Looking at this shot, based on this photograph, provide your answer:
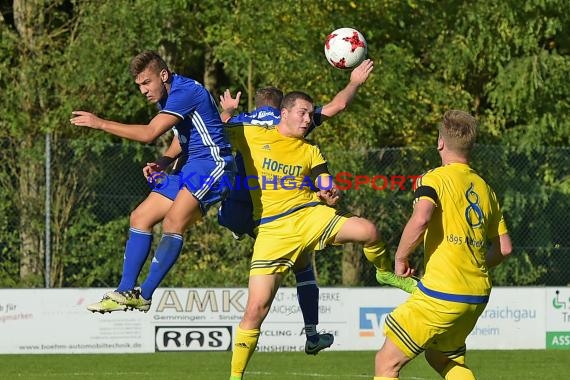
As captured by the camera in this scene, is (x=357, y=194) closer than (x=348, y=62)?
No

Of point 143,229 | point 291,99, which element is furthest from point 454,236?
point 143,229

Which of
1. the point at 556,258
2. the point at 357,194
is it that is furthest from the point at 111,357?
the point at 556,258

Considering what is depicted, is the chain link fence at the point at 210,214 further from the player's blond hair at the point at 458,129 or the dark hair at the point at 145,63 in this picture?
the player's blond hair at the point at 458,129

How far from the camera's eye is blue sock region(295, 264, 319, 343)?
1073 cm

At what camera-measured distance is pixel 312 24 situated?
22.0 m

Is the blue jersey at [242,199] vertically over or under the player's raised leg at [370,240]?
over

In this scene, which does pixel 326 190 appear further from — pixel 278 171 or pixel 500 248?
pixel 500 248

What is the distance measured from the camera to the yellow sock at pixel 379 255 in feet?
33.0

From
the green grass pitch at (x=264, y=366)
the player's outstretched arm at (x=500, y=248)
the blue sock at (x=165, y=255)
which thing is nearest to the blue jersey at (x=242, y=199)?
the blue sock at (x=165, y=255)

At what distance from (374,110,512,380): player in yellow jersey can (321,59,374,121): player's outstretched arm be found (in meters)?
2.69

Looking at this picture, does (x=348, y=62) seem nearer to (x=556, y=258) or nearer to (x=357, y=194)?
(x=357, y=194)

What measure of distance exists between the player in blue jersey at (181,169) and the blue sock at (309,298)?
41.6 inches

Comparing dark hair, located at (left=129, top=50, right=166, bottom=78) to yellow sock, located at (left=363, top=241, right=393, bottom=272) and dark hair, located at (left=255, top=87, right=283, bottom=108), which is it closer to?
dark hair, located at (left=255, top=87, right=283, bottom=108)

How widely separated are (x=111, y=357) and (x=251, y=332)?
7.63 m
